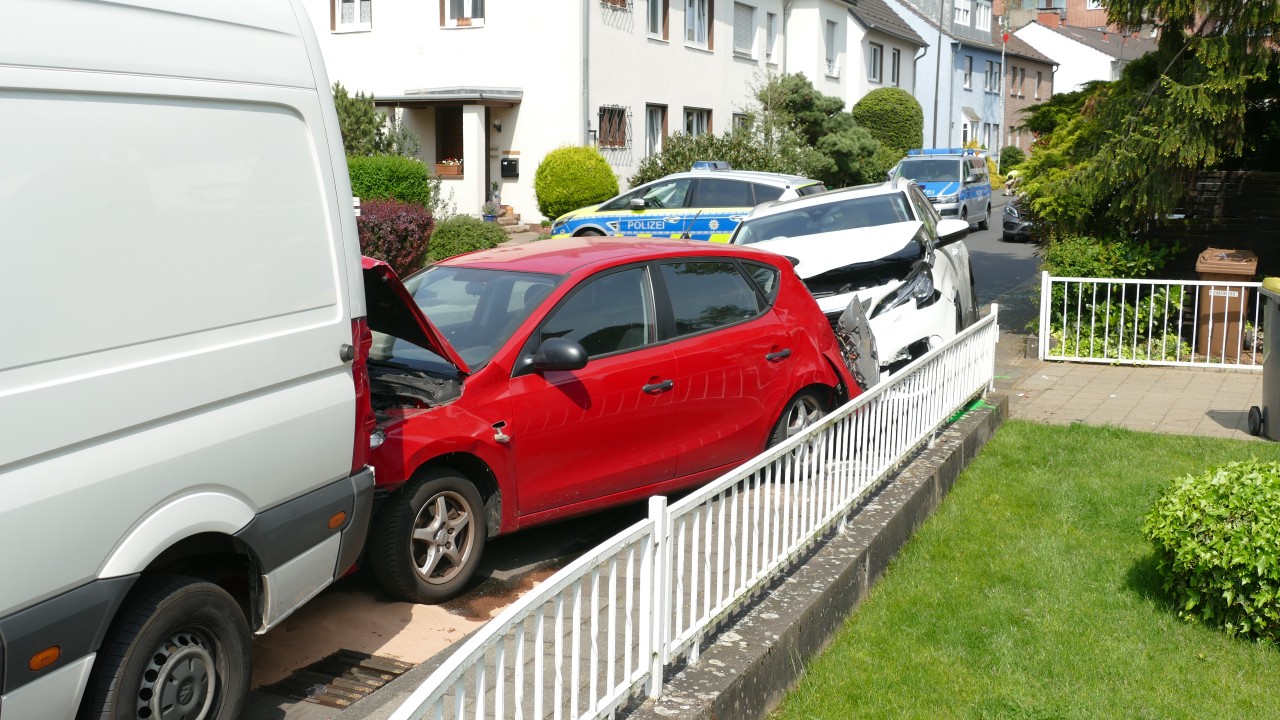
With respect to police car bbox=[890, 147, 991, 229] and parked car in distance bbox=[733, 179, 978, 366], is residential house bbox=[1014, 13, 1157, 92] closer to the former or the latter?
police car bbox=[890, 147, 991, 229]

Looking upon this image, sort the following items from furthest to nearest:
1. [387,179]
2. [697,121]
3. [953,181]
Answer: [697,121] < [953,181] < [387,179]

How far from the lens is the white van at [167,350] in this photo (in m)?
3.35

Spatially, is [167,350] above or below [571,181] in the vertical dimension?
below

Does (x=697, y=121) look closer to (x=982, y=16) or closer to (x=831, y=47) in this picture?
(x=831, y=47)

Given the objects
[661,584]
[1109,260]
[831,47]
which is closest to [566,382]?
[661,584]

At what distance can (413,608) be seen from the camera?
5.50 meters

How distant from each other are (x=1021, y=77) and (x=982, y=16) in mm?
5008

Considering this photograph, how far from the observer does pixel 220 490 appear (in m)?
4.02

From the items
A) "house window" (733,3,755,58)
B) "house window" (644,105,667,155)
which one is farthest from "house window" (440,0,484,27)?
"house window" (733,3,755,58)

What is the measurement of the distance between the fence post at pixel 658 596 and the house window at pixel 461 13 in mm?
23385

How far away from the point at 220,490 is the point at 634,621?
1.49 metres

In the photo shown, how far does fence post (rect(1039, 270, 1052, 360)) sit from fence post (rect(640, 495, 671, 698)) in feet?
32.7

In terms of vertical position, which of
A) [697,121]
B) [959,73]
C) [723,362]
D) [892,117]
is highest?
[959,73]

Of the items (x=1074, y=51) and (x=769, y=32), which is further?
(x=1074, y=51)
